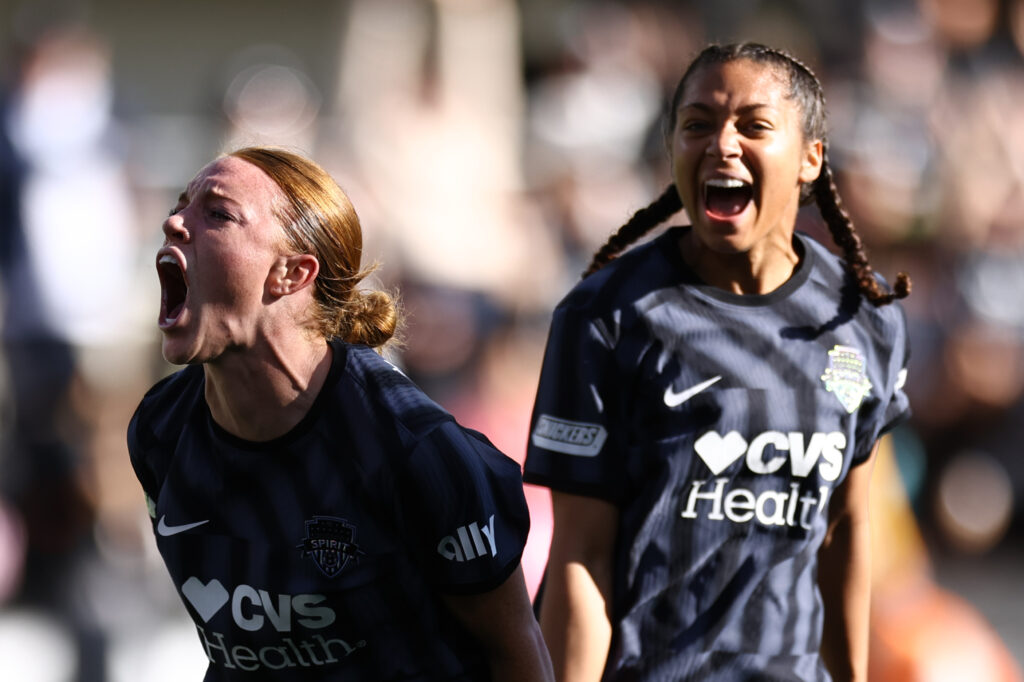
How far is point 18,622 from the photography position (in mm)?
7816

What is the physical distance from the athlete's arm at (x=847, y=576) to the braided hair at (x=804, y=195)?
42 cm

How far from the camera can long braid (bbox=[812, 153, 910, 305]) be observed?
3721 mm

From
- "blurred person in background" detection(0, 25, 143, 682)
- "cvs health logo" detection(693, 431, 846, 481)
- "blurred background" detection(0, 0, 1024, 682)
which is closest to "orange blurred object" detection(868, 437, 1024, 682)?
"blurred background" detection(0, 0, 1024, 682)

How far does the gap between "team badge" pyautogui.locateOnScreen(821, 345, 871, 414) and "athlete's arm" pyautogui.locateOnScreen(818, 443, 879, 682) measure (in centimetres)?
17

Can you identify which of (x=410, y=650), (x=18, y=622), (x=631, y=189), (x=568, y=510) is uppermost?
(x=631, y=189)

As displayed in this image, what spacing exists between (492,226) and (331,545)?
Answer: 23.9 ft

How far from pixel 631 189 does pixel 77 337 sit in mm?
3816

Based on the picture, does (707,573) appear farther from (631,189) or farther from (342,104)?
(342,104)

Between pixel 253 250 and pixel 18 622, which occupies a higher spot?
pixel 253 250

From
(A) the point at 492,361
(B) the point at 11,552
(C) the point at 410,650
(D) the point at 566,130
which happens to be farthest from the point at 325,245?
(D) the point at 566,130

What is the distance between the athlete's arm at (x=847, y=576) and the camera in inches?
146

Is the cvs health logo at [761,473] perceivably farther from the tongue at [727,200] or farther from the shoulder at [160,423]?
the shoulder at [160,423]

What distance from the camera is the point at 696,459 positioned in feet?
11.2

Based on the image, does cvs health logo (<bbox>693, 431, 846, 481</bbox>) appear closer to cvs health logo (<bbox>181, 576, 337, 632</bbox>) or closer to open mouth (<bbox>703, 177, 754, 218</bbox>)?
open mouth (<bbox>703, 177, 754, 218</bbox>)
